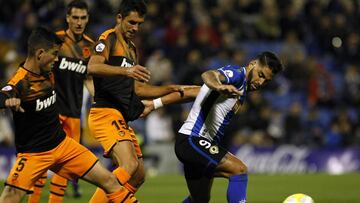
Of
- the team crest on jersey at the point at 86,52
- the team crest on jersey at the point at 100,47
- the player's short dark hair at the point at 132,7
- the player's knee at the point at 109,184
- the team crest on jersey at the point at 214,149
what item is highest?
the player's short dark hair at the point at 132,7

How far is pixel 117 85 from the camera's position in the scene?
28.6ft

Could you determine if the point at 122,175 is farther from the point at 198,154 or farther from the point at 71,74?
the point at 71,74

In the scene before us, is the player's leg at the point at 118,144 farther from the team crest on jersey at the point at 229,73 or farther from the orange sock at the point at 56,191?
the team crest on jersey at the point at 229,73

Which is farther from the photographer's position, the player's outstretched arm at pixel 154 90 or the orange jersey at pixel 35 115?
the player's outstretched arm at pixel 154 90

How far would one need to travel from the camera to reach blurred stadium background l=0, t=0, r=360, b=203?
62.2 feet

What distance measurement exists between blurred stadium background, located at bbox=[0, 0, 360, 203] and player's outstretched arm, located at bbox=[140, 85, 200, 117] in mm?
7379

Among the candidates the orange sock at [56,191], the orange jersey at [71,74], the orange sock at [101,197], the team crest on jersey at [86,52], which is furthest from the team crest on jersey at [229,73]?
the team crest on jersey at [86,52]

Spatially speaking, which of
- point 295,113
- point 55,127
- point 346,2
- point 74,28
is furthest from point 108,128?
point 346,2

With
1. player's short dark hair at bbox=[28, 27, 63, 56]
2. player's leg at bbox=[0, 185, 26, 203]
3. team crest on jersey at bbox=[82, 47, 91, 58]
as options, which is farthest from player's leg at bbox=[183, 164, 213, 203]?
team crest on jersey at bbox=[82, 47, 91, 58]

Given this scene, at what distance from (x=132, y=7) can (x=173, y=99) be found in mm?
1118

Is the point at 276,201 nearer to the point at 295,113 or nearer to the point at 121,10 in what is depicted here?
the point at 121,10

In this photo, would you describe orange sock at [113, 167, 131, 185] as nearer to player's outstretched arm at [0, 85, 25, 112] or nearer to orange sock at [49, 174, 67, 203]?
orange sock at [49, 174, 67, 203]

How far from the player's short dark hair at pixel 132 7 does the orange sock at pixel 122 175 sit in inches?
64.8

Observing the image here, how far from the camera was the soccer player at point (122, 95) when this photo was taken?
8.42 metres
